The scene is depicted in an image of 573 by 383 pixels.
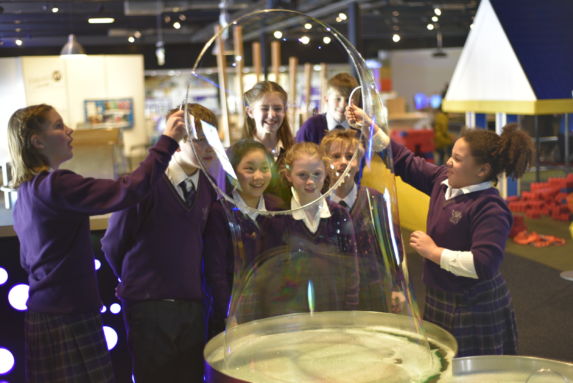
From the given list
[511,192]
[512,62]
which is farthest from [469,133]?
[511,192]

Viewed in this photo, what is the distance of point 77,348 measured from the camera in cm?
228

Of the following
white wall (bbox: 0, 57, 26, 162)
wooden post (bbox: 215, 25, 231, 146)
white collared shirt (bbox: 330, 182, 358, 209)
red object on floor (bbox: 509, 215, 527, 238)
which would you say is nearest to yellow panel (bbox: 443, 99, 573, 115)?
red object on floor (bbox: 509, 215, 527, 238)

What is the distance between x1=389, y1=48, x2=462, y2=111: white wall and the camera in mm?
21906

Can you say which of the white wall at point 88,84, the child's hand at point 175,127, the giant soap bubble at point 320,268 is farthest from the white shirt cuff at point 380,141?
the white wall at point 88,84

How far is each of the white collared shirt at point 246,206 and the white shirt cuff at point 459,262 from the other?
3.14ft

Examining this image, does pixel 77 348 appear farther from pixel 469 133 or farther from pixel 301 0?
pixel 301 0

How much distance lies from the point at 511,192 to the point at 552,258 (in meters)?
1.84

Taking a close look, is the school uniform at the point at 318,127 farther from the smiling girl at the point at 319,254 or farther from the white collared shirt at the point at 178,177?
the white collared shirt at the point at 178,177

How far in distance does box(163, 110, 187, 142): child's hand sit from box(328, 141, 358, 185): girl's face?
0.61m

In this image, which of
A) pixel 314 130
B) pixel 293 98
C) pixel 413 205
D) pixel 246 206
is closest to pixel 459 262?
pixel 413 205

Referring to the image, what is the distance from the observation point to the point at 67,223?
2162 mm

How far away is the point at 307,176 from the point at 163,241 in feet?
2.99

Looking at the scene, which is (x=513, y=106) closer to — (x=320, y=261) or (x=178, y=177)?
(x=178, y=177)

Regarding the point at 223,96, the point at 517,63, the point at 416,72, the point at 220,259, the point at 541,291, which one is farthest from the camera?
the point at 416,72
